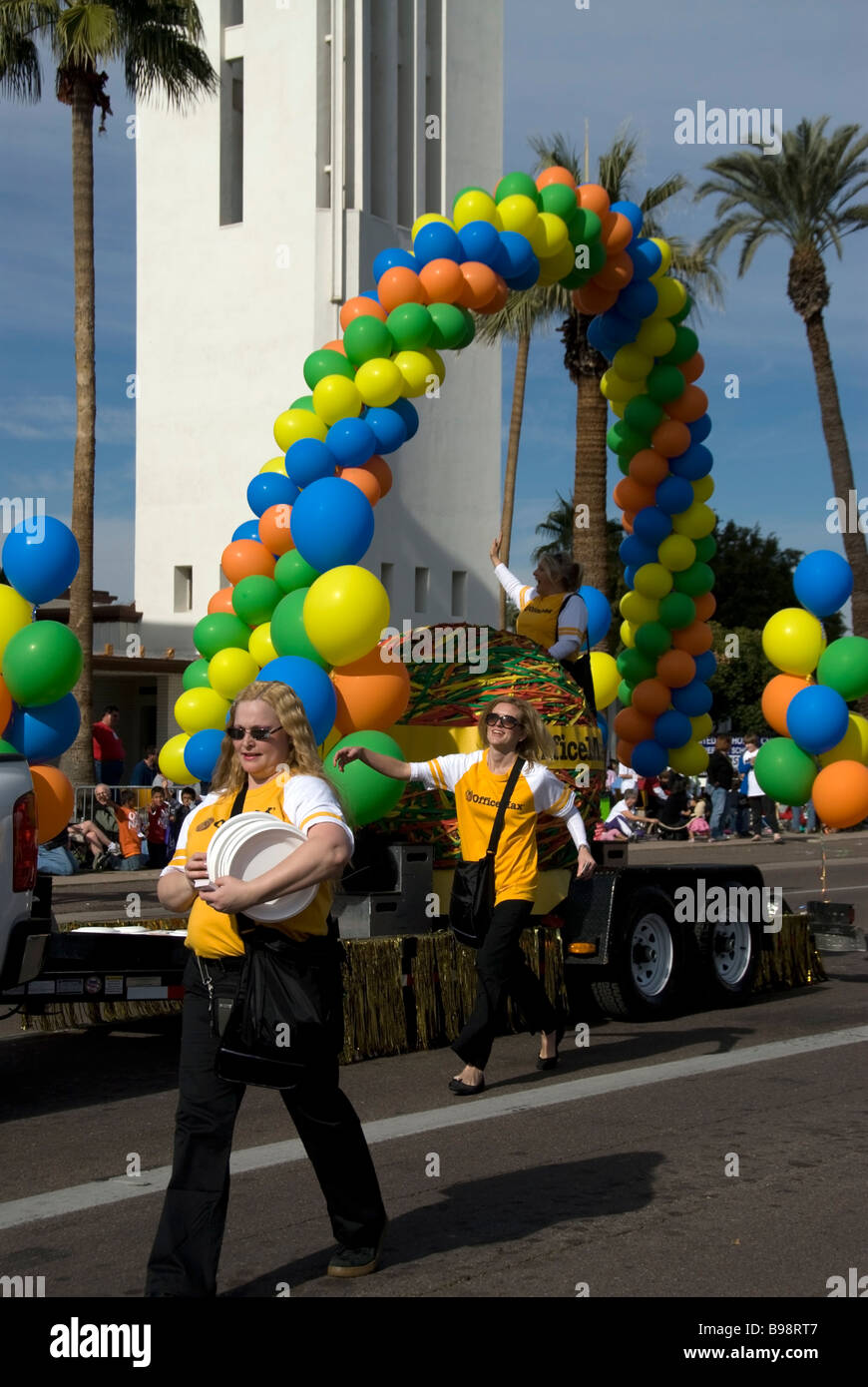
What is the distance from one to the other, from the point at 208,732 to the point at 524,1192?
5310 mm

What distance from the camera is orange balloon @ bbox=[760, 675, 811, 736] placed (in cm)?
1016

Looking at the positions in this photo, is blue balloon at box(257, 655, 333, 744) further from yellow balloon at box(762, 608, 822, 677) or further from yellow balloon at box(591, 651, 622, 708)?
yellow balloon at box(591, 651, 622, 708)

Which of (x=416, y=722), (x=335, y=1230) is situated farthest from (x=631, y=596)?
(x=335, y=1230)

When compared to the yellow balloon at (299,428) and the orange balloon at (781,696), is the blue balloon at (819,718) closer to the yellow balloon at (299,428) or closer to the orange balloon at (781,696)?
the orange balloon at (781,696)

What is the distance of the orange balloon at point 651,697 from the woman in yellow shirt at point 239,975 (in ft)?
27.8

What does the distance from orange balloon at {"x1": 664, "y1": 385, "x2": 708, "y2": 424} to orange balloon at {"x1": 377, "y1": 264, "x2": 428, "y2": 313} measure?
2560mm

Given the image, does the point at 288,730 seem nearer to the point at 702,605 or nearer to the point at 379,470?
the point at 379,470

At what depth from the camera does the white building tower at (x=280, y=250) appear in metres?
36.7

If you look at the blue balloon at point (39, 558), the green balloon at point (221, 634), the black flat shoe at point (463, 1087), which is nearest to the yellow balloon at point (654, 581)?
the green balloon at point (221, 634)

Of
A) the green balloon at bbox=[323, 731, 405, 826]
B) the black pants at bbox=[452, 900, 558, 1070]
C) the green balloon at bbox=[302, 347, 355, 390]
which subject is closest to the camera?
the black pants at bbox=[452, 900, 558, 1070]

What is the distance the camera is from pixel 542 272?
12.1 meters

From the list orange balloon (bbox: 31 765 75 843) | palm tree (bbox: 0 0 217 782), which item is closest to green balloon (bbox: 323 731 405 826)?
orange balloon (bbox: 31 765 75 843)

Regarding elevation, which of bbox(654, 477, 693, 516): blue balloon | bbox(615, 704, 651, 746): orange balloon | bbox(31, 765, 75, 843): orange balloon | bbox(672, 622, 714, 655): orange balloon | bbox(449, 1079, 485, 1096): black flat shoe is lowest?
bbox(449, 1079, 485, 1096): black flat shoe
